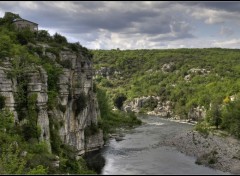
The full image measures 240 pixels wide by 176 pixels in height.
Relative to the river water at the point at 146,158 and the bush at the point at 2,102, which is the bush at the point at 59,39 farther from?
the bush at the point at 2,102

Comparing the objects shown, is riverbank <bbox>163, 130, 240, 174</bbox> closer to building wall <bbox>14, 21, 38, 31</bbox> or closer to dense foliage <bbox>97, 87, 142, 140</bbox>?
dense foliage <bbox>97, 87, 142, 140</bbox>

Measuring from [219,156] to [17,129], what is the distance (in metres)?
39.9

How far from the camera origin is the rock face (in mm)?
43566

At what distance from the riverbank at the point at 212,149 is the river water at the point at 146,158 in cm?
208

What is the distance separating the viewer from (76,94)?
226ft

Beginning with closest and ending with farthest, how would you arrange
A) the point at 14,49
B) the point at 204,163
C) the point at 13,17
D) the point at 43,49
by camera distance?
1. the point at 14,49
2. the point at 43,49
3. the point at 204,163
4. the point at 13,17

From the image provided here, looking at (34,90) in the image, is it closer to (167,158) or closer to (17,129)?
(17,129)

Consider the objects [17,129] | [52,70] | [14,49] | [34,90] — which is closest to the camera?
[17,129]

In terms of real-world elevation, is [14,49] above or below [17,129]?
above

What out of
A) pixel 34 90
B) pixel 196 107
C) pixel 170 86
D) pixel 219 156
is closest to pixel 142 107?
pixel 170 86

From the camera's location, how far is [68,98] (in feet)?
216

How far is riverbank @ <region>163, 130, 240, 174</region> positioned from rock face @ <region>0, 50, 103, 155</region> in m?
16.8

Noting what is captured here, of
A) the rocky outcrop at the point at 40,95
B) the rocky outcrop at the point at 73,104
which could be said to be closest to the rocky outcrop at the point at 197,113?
the rocky outcrop at the point at 73,104

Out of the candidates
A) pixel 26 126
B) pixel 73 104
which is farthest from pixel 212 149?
pixel 26 126
